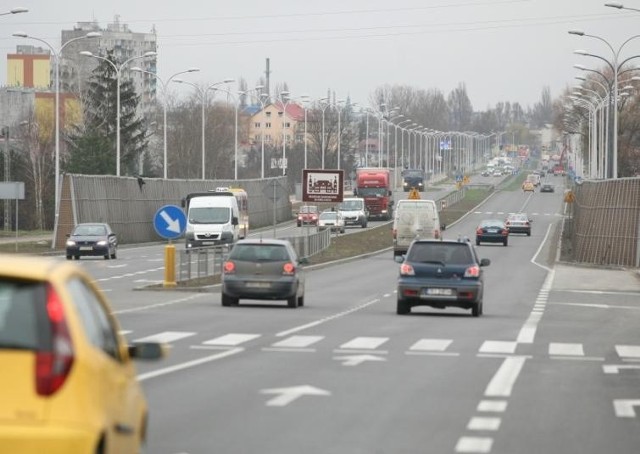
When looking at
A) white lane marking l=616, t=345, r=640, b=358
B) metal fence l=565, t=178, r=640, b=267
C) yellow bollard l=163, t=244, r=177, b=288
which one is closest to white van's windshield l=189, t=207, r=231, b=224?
metal fence l=565, t=178, r=640, b=267

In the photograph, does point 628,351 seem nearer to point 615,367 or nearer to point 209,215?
point 615,367

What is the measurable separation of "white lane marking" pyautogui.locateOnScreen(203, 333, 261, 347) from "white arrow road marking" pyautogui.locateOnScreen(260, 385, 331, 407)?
21.3ft

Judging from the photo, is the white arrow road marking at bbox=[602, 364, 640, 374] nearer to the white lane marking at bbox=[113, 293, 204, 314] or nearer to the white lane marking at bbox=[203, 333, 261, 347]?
the white lane marking at bbox=[203, 333, 261, 347]

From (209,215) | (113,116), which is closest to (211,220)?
(209,215)

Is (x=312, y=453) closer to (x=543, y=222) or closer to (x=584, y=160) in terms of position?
(x=543, y=222)

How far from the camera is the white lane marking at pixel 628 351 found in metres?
22.5

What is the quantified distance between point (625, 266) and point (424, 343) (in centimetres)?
4163

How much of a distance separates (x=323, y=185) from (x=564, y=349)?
46.1m

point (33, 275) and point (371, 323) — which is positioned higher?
point (33, 275)

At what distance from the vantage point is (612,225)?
65625 millimetres

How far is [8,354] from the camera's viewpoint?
7.07 meters

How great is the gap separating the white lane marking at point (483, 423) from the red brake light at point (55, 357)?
255 inches

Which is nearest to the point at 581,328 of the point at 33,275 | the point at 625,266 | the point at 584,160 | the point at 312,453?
the point at 312,453

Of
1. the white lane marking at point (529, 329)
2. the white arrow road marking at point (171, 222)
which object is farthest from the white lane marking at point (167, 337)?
the white arrow road marking at point (171, 222)
